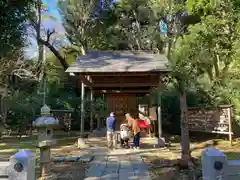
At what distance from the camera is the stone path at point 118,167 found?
7.01m

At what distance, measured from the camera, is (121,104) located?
1633 centimetres

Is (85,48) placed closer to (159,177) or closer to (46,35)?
(46,35)

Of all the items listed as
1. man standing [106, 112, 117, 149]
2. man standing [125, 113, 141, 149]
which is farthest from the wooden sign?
man standing [125, 113, 141, 149]

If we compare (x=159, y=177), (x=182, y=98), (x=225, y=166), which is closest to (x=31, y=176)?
(x=225, y=166)

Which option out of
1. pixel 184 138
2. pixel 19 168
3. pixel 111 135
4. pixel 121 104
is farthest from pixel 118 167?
pixel 121 104

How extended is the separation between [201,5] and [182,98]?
26.9ft

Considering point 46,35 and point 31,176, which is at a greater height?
point 46,35

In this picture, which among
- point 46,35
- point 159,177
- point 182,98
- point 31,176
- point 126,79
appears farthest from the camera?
point 46,35

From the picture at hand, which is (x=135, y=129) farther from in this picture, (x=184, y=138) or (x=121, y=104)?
(x=121, y=104)

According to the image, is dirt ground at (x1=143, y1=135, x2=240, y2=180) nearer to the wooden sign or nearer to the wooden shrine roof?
the wooden shrine roof

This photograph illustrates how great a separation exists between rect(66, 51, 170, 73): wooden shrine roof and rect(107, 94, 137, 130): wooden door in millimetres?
2662

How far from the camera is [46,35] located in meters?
22.7

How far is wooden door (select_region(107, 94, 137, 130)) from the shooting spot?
1612cm

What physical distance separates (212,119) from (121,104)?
5.04m
